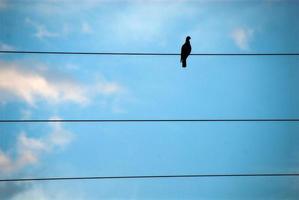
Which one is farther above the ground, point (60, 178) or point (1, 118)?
point (1, 118)

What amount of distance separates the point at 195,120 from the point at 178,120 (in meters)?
0.31

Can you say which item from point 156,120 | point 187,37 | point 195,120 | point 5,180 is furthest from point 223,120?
point 5,180

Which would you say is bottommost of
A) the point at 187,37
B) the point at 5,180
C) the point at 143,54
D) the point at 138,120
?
A: the point at 5,180

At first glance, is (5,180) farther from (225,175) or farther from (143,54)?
(225,175)

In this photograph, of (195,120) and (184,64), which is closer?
(195,120)

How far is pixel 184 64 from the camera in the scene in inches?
358

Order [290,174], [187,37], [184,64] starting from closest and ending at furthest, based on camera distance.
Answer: [290,174]
[184,64]
[187,37]

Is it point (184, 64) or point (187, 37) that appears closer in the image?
point (184, 64)

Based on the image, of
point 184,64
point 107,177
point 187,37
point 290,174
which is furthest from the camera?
point 187,37

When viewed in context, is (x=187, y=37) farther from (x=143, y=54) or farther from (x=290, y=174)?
(x=290, y=174)

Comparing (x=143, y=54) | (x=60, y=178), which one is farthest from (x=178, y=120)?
(x=60, y=178)

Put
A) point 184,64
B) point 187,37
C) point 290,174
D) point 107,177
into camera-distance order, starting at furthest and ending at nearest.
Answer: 1. point 187,37
2. point 184,64
3. point 290,174
4. point 107,177

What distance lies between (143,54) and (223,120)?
180cm

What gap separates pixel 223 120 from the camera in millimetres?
7684
